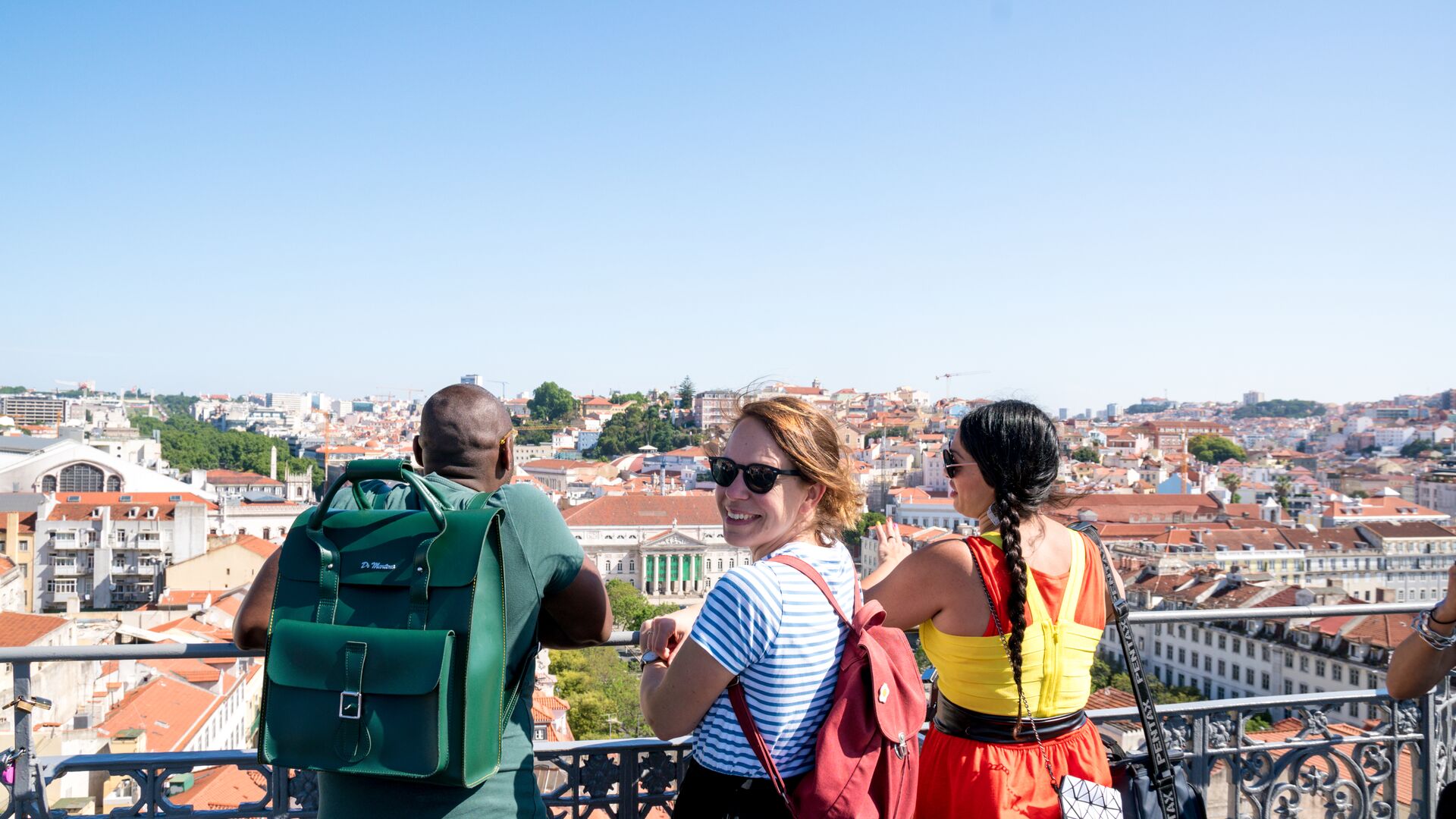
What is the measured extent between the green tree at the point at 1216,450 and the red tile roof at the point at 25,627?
94.7 metres

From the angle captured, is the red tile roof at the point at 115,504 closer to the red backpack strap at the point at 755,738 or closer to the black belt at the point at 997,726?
the black belt at the point at 997,726

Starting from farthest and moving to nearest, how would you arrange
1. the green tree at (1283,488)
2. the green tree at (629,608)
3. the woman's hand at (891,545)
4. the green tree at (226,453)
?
the green tree at (226,453), the green tree at (1283,488), the green tree at (629,608), the woman's hand at (891,545)

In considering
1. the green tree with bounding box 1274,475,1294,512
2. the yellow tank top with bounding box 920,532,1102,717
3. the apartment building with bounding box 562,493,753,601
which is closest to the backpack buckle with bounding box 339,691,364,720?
the yellow tank top with bounding box 920,532,1102,717

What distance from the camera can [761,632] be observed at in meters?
1.44

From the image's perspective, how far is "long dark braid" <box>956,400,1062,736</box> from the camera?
1.86m

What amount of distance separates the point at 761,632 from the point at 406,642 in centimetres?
48

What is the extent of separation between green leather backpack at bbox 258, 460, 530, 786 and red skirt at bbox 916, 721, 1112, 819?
0.79 metres

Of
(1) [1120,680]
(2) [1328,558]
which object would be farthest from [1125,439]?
(1) [1120,680]

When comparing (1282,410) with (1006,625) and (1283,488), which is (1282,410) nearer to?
(1283,488)

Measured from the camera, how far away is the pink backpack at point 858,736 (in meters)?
1.47

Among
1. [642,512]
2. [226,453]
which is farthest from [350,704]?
[226,453]

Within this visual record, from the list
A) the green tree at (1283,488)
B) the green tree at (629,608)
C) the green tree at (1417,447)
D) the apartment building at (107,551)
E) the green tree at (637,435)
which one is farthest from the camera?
the green tree at (1417,447)

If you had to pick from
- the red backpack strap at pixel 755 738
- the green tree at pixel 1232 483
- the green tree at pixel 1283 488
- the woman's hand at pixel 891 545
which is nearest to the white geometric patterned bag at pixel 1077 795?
the woman's hand at pixel 891 545

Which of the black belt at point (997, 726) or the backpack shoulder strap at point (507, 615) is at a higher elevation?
the backpack shoulder strap at point (507, 615)
